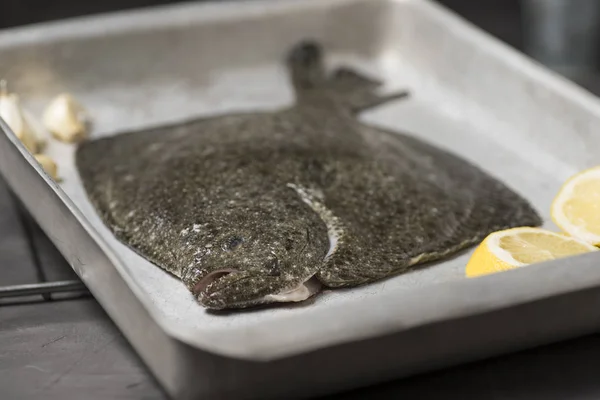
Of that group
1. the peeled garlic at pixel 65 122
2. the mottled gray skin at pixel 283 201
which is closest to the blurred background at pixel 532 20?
the mottled gray skin at pixel 283 201

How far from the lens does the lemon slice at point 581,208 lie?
185 cm

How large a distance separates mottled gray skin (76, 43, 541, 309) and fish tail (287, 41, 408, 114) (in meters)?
0.21

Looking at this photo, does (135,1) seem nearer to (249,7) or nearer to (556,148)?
(249,7)

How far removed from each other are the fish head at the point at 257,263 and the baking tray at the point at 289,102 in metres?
0.04

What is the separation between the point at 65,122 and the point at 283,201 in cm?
87

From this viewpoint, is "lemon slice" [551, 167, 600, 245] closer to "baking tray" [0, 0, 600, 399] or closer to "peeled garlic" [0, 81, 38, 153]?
"baking tray" [0, 0, 600, 399]

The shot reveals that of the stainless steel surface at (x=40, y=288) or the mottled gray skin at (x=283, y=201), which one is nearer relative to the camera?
the mottled gray skin at (x=283, y=201)

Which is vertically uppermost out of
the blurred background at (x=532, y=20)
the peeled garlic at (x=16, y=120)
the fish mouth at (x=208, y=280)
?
the peeled garlic at (x=16, y=120)

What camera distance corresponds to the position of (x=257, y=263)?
169 cm

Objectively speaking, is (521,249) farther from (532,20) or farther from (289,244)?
(532,20)

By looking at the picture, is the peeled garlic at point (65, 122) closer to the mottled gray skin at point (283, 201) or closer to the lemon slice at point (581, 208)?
the mottled gray skin at point (283, 201)

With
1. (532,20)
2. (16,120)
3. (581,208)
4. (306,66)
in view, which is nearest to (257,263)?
(581,208)

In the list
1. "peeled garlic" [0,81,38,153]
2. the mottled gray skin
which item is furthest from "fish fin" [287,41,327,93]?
"peeled garlic" [0,81,38,153]

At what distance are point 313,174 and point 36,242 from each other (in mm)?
700
